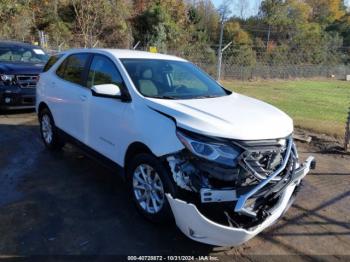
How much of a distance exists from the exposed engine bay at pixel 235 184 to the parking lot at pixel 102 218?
1.60ft

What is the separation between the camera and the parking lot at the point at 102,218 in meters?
3.74

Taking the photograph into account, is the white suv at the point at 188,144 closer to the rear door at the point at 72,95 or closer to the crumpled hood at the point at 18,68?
the rear door at the point at 72,95

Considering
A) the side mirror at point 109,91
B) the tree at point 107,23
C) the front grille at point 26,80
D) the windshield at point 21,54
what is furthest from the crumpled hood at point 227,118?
the tree at point 107,23

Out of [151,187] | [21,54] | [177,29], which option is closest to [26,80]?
[21,54]

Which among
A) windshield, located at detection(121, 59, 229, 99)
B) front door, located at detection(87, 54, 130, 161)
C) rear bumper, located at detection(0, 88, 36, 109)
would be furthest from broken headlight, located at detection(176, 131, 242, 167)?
rear bumper, located at detection(0, 88, 36, 109)

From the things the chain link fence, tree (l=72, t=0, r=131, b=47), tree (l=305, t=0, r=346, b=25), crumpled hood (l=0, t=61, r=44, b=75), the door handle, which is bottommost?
the chain link fence

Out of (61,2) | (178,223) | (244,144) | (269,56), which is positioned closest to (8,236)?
(178,223)

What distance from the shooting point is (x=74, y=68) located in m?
5.87

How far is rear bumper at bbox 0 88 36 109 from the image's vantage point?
938 centimetres

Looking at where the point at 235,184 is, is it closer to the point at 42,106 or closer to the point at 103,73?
the point at 103,73

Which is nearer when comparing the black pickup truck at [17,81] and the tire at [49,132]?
the tire at [49,132]

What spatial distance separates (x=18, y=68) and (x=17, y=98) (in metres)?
0.78

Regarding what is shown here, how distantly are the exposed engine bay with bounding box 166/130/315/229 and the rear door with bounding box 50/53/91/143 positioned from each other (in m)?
2.24

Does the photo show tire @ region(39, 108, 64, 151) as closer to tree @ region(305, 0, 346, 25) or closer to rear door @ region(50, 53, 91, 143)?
rear door @ region(50, 53, 91, 143)
